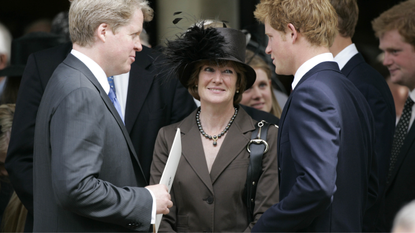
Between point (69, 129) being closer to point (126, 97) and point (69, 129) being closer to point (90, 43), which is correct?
point (90, 43)

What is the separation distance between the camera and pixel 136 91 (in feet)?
9.93

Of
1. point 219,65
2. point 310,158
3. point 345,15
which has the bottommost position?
point 310,158

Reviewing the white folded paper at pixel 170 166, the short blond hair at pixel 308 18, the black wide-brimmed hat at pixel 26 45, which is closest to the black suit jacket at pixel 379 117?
the short blond hair at pixel 308 18

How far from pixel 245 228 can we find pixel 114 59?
125cm

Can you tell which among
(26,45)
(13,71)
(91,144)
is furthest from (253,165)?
(26,45)

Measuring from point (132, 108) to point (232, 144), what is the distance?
693mm

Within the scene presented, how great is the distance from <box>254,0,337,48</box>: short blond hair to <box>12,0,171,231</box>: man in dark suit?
0.72 meters

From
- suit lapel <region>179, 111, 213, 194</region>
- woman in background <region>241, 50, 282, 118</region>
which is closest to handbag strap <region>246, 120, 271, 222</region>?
suit lapel <region>179, 111, 213, 194</region>

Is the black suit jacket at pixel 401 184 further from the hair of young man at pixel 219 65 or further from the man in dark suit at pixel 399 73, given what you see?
the hair of young man at pixel 219 65

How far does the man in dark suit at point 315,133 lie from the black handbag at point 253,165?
494mm

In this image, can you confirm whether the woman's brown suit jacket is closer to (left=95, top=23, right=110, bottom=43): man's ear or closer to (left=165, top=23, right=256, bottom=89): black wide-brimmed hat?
(left=165, top=23, right=256, bottom=89): black wide-brimmed hat

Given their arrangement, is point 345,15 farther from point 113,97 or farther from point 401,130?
point 113,97

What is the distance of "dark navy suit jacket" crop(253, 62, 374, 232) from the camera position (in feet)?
6.36

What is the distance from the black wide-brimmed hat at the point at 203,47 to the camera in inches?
112
